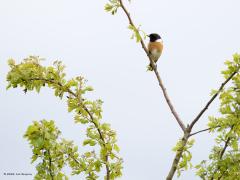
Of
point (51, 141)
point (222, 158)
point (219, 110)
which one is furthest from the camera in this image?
point (222, 158)

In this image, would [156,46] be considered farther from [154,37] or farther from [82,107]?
[82,107]

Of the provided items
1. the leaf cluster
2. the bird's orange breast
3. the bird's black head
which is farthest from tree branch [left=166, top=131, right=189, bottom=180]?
the bird's black head

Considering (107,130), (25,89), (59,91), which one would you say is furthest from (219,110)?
(25,89)

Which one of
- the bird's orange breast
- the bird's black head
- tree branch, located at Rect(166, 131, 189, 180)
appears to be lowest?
tree branch, located at Rect(166, 131, 189, 180)

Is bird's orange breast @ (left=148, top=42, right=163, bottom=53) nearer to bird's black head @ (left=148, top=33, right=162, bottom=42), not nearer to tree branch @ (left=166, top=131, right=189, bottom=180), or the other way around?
bird's black head @ (left=148, top=33, right=162, bottom=42)

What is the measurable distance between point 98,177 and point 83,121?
2.60 ft

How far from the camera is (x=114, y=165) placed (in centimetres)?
651

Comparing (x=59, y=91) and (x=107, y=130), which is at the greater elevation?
(x=59, y=91)

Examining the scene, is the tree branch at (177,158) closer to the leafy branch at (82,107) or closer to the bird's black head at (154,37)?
the leafy branch at (82,107)

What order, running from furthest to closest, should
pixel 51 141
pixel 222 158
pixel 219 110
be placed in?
1. pixel 222 158
2. pixel 219 110
3. pixel 51 141

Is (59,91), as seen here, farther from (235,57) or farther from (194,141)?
(235,57)

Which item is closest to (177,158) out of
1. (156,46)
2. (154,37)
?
(156,46)

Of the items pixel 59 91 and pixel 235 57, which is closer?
pixel 235 57

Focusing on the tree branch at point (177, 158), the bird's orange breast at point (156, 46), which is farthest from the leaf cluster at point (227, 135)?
the bird's orange breast at point (156, 46)
